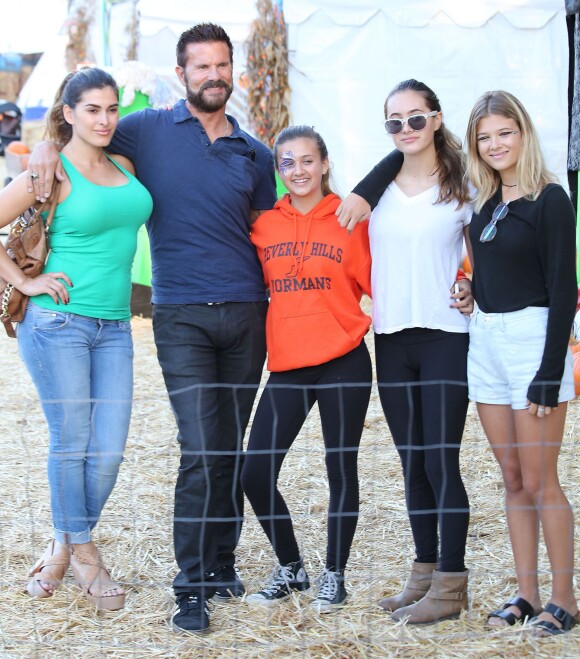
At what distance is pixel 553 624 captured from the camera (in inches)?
115

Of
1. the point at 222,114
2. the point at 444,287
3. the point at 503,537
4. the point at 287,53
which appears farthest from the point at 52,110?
the point at 287,53

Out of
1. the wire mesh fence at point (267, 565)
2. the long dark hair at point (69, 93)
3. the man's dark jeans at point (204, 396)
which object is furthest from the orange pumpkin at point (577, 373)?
the long dark hair at point (69, 93)

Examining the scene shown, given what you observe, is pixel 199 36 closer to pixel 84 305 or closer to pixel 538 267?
pixel 84 305

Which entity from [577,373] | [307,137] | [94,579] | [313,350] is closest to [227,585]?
[94,579]

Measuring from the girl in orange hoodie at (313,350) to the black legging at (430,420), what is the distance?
0.40ft

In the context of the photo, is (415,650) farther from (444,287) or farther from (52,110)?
(52,110)

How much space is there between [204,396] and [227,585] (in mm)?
715

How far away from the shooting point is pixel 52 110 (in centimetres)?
322

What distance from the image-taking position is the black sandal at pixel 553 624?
291cm

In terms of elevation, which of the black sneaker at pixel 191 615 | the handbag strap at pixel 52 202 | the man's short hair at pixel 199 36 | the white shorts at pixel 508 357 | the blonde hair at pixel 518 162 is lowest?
the black sneaker at pixel 191 615

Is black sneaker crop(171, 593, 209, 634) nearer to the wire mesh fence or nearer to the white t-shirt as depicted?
the wire mesh fence

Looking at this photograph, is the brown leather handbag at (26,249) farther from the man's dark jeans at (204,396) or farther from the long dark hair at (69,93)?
the man's dark jeans at (204,396)

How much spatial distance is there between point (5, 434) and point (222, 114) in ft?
9.52

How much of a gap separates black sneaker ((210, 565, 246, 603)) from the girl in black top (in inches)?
35.6
